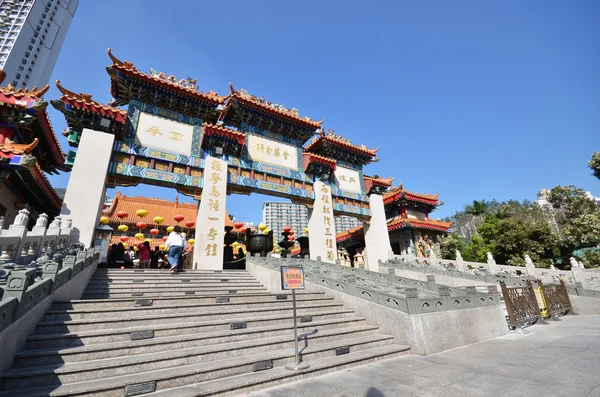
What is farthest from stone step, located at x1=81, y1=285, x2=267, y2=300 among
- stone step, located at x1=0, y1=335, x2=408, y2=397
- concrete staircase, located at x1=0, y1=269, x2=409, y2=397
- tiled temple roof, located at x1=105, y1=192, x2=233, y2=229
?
tiled temple roof, located at x1=105, y1=192, x2=233, y2=229

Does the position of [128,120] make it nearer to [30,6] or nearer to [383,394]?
[383,394]

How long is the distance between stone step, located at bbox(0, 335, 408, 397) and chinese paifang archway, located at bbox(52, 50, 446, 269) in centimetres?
924

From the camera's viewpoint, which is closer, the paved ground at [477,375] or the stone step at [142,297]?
the paved ground at [477,375]

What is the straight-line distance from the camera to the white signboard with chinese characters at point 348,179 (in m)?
20.2

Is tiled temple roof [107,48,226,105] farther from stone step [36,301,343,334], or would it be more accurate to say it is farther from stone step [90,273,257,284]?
stone step [36,301,343,334]

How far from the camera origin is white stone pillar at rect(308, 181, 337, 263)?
16.8 m

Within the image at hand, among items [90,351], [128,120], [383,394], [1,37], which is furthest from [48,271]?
[1,37]

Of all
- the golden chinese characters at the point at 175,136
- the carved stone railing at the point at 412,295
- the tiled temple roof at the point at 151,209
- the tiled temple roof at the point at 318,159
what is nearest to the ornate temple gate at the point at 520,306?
the carved stone railing at the point at 412,295

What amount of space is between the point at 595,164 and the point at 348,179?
23.1 meters

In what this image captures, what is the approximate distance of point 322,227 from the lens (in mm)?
17281

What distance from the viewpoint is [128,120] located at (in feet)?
43.7

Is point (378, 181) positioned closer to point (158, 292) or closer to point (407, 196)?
point (407, 196)

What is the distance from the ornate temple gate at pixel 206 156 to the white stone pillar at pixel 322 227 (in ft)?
0.22

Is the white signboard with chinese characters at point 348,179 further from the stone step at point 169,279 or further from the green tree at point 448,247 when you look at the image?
the stone step at point 169,279
